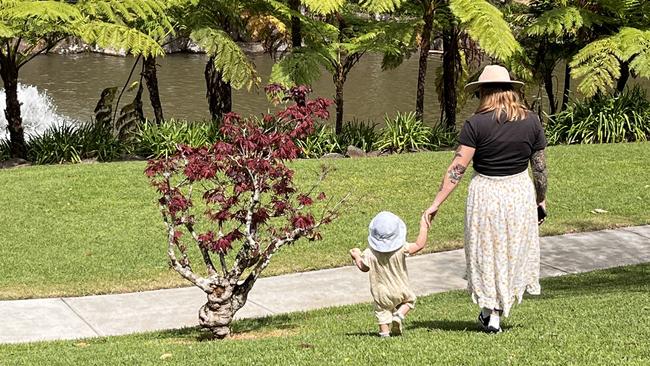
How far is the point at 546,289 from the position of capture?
27.2 feet

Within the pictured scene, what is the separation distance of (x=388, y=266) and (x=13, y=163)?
9.83 metres

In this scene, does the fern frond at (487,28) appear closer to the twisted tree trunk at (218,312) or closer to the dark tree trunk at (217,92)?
the dark tree trunk at (217,92)

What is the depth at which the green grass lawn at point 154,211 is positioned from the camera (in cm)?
899

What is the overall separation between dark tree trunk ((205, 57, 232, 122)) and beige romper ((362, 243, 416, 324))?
10.4 metres

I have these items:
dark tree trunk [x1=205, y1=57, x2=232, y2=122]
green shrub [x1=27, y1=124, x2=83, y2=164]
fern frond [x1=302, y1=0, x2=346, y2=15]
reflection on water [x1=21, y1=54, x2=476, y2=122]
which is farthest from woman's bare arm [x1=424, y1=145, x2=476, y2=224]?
reflection on water [x1=21, y1=54, x2=476, y2=122]

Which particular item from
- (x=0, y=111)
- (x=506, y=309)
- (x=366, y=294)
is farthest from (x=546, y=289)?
(x=0, y=111)

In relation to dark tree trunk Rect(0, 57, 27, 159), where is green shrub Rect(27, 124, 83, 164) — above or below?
below

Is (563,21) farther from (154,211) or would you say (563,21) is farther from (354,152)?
(154,211)

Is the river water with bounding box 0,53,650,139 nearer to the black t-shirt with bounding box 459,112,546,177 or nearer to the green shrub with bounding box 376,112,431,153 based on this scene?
the green shrub with bounding box 376,112,431,153

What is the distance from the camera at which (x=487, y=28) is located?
47.4ft

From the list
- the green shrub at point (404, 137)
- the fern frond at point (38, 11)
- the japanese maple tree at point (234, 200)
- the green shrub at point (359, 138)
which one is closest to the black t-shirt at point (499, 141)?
the japanese maple tree at point (234, 200)

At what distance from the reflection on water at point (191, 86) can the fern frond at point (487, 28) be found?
17.3 feet

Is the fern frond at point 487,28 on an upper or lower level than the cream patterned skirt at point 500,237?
upper

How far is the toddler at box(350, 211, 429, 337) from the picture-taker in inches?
229
